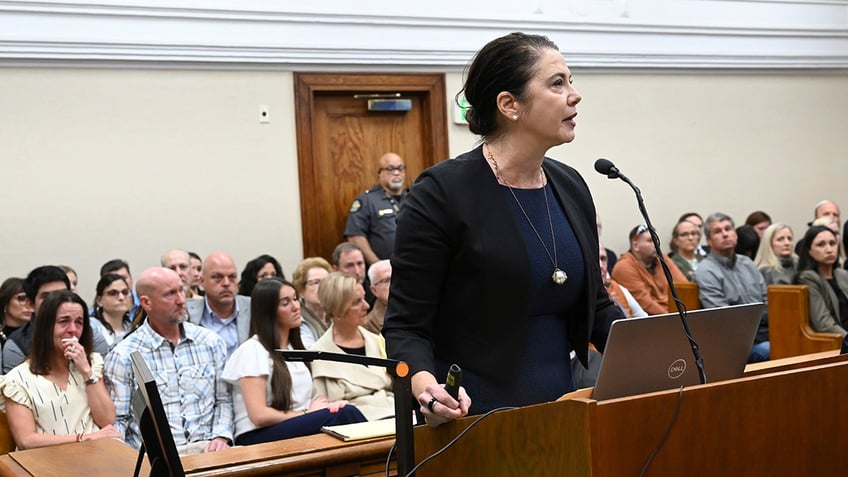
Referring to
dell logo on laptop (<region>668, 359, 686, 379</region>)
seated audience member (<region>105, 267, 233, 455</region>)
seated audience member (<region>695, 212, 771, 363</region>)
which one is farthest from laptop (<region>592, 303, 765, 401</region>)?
seated audience member (<region>695, 212, 771, 363</region>)

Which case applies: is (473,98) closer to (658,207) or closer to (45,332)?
(45,332)

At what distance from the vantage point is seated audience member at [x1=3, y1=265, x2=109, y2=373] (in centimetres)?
411

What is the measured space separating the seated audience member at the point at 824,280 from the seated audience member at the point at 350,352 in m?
2.55

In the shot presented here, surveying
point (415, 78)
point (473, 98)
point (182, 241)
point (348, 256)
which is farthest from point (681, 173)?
point (473, 98)

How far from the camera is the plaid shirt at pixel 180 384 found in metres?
3.75

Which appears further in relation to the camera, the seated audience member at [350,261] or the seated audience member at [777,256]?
the seated audience member at [777,256]

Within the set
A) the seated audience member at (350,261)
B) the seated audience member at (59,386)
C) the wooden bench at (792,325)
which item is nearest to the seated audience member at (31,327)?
the seated audience member at (59,386)

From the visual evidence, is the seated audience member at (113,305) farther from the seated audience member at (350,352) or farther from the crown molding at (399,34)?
the crown molding at (399,34)

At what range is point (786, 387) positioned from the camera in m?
1.67

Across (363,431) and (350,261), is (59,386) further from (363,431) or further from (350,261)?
(350,261)

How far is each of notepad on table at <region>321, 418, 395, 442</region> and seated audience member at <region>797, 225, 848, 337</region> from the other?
3398mm

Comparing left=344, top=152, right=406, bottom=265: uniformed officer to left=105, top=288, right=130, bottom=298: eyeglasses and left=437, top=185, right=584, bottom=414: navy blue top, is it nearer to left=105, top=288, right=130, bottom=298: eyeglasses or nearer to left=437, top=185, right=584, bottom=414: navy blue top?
left=105, top=288, right=130, bottom=298: eyeglasses

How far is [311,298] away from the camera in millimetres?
5176

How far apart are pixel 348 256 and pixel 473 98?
3742mm
